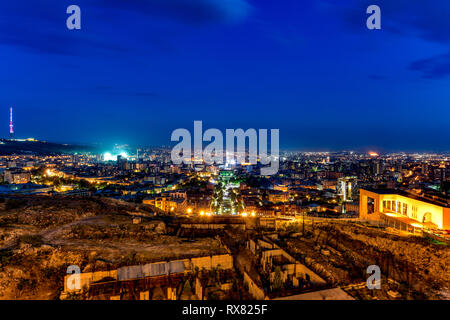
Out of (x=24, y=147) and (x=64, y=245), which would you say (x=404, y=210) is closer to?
(x=64, y=245)

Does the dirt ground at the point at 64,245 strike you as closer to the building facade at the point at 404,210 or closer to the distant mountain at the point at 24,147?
the building facade at the point at 404,210

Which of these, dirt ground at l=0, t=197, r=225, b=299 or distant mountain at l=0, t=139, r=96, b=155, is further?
distant mountain at l=0, t=139, r=96, b=155

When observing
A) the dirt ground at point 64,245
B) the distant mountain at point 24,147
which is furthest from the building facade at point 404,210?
the distant mountain at point 24,147

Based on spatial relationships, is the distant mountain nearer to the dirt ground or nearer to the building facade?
the dirt ground

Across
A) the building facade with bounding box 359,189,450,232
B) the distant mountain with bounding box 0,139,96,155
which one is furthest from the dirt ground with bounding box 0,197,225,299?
the distant mountain with bounding box 0,139,96,155

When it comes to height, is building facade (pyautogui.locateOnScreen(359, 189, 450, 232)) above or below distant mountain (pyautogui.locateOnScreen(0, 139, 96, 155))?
below

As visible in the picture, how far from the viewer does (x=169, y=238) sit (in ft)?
28.5

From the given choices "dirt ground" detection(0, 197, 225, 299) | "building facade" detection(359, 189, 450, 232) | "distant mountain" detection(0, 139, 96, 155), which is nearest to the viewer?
"dirt ground" detection(0, 197, 225, 299)

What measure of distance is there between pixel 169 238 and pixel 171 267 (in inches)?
91.1
